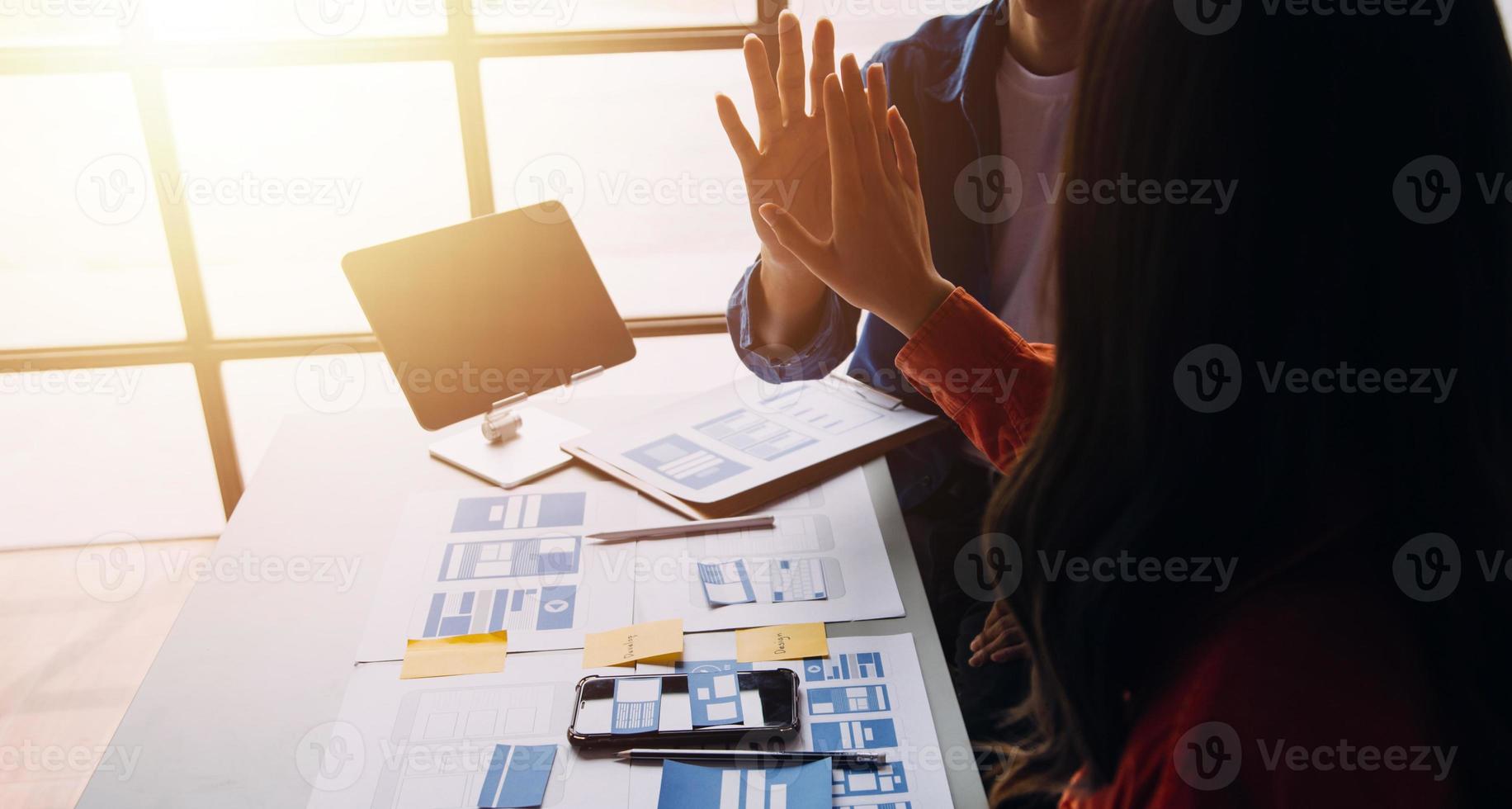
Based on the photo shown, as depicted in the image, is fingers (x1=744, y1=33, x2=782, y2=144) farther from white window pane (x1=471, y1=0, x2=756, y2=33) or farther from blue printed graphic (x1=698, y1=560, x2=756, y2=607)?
white window pane (x1=471, y1=0, x2=756, y2=33)

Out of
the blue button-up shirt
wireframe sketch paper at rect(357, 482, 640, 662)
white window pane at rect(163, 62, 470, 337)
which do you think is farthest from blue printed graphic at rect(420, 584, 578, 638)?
white window pane at rect(163, 62, 470, 337)

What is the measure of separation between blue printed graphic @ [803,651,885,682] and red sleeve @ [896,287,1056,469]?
27cm

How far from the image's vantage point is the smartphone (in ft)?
2.88

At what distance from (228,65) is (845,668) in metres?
1.80

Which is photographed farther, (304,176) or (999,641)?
(304,176)

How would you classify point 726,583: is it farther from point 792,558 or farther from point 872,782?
point 872,782

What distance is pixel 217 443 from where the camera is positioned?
7.47ft

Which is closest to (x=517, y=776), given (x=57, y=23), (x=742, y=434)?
(x=742, y=434)

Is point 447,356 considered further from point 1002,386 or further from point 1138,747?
point 1138,747

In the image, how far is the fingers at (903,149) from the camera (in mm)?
1029

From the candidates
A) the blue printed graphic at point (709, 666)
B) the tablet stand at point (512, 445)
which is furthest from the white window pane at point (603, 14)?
the blue printed graphic at point (709, 666)

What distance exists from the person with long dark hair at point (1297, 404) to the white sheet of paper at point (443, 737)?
45cm

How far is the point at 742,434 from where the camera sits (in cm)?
139

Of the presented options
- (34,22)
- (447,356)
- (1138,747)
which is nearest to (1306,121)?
(1138,747)
